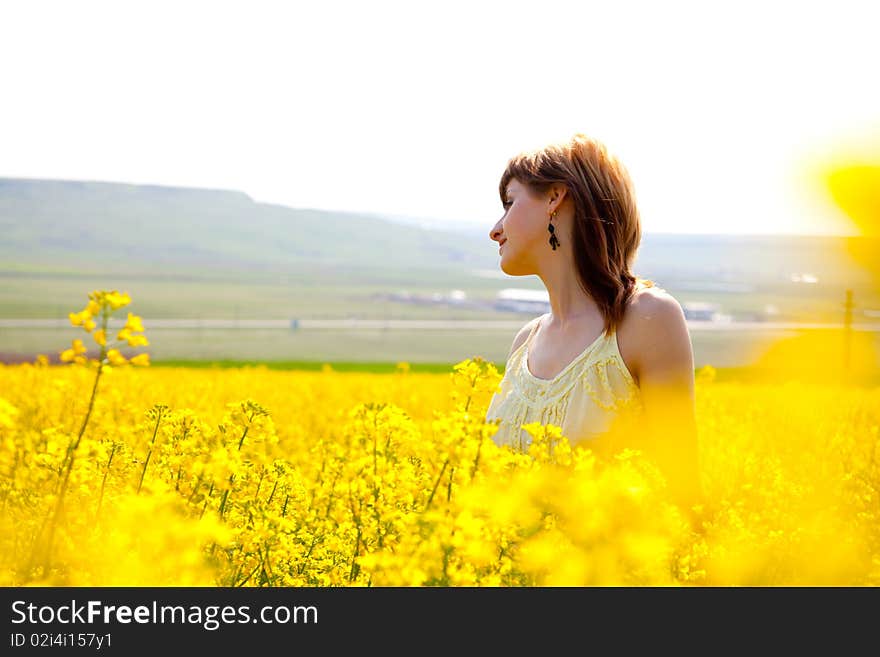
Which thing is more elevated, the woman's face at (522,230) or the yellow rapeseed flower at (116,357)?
the woman's face at (522,230)

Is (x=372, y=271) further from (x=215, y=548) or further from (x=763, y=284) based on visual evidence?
(x=215, y=548)

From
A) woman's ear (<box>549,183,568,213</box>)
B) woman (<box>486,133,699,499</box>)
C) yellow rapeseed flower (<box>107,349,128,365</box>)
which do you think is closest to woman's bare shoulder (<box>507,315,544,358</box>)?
woman (<box>486,133,699,499</box>)

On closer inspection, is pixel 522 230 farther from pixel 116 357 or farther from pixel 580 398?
pixel 116 357

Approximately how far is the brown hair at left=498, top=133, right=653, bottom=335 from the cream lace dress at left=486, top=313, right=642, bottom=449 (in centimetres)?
9

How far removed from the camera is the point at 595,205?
8.39 ft

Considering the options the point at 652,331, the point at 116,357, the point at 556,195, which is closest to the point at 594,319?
the point at 652,331

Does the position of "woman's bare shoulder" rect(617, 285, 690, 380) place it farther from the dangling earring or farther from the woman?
the dangling earring

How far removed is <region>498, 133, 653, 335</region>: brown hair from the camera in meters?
2.55

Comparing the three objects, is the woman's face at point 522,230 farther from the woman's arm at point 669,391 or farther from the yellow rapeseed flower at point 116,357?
the yellow rapeseed flower at point 116,357

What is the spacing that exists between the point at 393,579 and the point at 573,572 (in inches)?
11.9

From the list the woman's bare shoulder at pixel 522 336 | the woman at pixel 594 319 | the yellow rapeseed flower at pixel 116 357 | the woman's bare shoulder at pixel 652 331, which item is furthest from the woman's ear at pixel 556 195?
the yellow rapeseed flower at pixel 116 357

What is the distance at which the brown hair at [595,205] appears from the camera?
2.55 meters

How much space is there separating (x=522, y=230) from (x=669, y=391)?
0.55 m

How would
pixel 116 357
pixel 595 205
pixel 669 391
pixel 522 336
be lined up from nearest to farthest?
pixel 116 357, pixel 669 391, pixel 595 205, pixel 522 336
